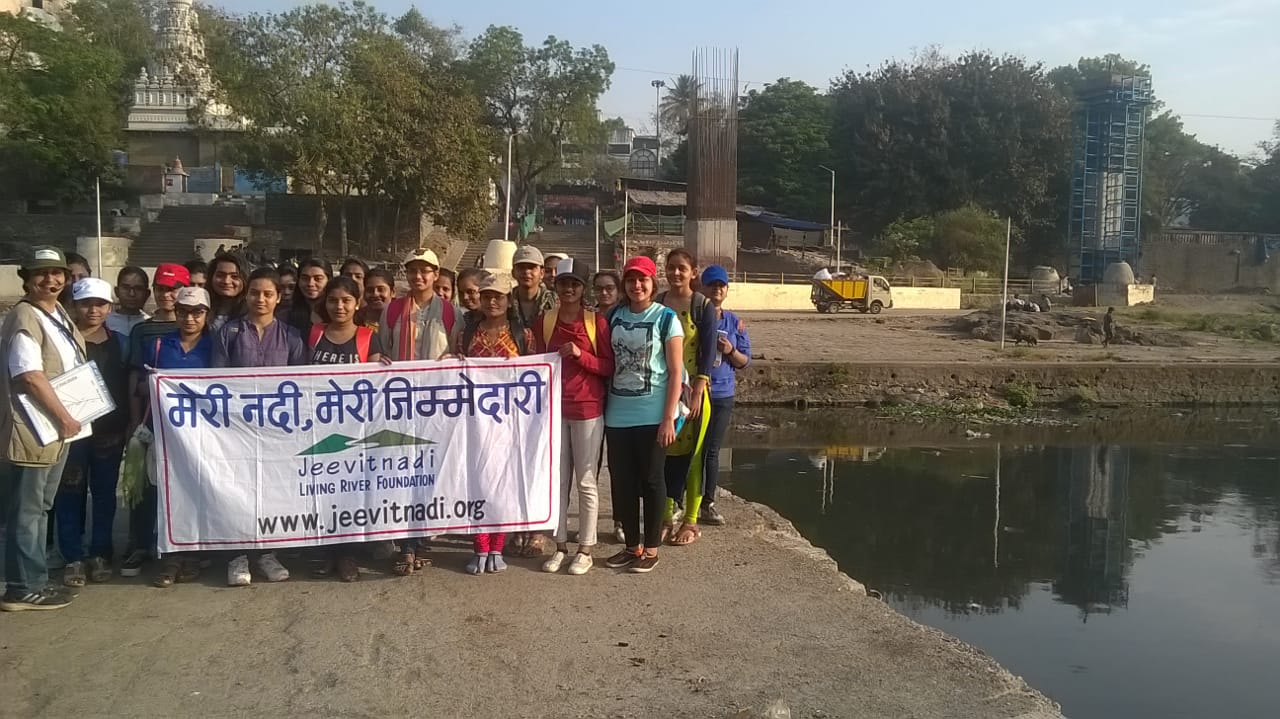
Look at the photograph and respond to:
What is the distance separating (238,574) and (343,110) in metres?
23.9

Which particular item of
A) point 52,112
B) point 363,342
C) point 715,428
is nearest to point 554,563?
point 715,428

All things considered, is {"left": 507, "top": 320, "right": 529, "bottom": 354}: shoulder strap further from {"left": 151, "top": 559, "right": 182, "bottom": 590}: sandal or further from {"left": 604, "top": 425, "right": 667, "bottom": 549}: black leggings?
{"left": 151, "top": 559, "right": 182, "bottom": 590}: sandal

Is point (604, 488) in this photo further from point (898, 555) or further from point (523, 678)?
point (523, 678)

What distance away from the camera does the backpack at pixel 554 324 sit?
16.3 feet

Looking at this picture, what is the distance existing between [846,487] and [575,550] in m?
5.57

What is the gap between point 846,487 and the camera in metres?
10.5

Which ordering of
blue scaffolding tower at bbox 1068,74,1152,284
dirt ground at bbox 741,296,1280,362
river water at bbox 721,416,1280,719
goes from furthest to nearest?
blue scaffolding tower at bbox 1068,74,1152,284 → dirt ground at bbox 741,296,1280,362 → river water at bbox 721,416,1280,719

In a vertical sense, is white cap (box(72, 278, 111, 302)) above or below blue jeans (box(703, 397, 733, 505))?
above

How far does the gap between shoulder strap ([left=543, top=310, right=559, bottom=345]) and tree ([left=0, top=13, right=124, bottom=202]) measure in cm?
2887

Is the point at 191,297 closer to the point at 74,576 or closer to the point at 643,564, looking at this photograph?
the point at 74,576

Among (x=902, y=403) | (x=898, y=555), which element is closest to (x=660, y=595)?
(x=898, y=555)

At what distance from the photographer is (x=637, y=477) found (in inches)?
197

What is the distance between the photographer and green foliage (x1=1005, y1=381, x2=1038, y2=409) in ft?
51.7

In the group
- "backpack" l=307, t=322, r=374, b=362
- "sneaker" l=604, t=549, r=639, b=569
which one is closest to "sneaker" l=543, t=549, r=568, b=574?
"sneaker" l=604, t=549, r=639, b=569
